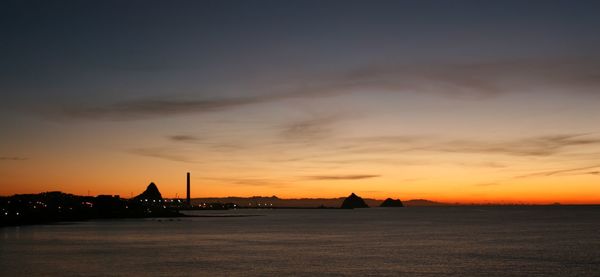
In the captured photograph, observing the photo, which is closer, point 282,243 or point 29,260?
point 29,260

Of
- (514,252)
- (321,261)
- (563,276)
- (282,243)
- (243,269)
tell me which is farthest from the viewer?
(282,243)

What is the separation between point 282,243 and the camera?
9794cm

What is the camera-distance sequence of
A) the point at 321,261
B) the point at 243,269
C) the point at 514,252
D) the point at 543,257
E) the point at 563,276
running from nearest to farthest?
the point at 563,276 < the point at 243,269 < the point at 321,261 < the point at 543,257 < the point at 514,252

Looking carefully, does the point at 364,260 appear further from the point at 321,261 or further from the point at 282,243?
the point at 282,243

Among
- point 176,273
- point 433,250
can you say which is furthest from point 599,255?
point 176,273

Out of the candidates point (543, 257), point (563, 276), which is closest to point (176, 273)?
point (563, 276)

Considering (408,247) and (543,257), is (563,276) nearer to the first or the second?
(543,257)

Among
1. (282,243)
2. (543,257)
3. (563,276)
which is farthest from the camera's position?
(282,243)

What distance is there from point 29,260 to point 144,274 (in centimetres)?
2008

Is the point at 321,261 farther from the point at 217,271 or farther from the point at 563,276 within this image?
the point at 563,276

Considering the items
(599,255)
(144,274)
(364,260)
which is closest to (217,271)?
(144,274)

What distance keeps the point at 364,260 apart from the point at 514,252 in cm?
2359

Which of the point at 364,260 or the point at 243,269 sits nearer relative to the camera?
the point at 243,269

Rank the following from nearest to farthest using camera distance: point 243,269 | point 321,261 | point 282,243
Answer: point 243,269, point 321,261, point 282,243
